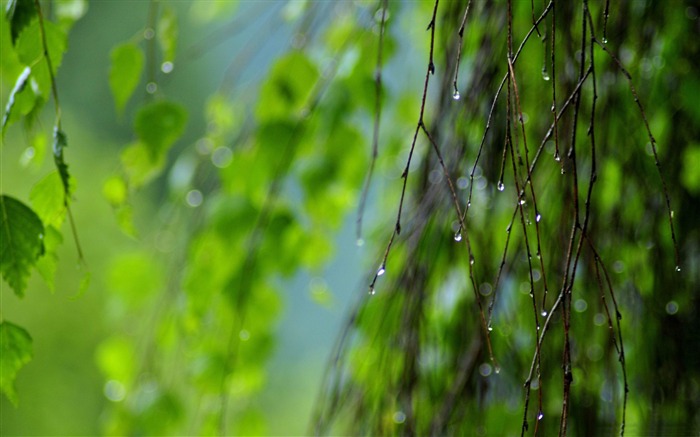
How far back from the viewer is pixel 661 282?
0.91 meters

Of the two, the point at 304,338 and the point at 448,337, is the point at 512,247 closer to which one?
the point at 448,337

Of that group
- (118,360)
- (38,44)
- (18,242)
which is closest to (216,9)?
(118,360)

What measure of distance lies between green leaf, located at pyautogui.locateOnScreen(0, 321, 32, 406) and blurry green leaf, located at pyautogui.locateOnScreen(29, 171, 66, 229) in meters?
0.08

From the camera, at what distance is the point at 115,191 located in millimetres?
892

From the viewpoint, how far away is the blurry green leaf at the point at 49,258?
556 mm

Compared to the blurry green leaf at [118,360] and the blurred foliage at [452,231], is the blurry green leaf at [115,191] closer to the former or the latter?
the blurred foliage at [452,231]

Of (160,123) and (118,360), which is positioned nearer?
(160,123)

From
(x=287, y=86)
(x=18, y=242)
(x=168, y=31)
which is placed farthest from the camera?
(x=287, y=86)

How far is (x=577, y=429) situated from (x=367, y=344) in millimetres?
268

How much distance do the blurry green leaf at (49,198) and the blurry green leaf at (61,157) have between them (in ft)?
0.05

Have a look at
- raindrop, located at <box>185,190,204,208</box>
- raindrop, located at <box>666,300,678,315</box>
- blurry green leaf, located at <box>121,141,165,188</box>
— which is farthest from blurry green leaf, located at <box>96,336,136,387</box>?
raindrop, located at <box>666,300,678,315</box>

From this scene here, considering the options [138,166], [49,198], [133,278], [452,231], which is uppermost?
[49,198]

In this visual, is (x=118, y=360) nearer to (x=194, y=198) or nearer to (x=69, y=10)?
(x=194, y=198)

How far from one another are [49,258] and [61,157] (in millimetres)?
76
